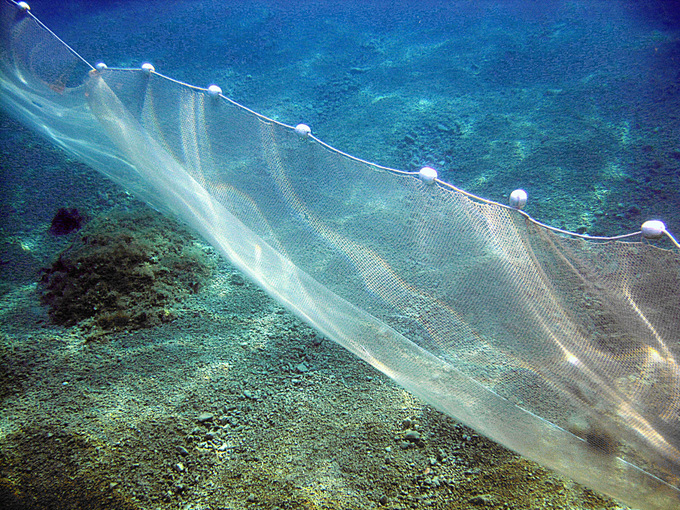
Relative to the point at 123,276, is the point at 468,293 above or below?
below

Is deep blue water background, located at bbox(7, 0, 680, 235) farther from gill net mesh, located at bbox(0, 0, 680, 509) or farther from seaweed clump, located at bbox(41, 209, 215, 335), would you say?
seaweed clump, located at bbox(41, 209, 215, 335)

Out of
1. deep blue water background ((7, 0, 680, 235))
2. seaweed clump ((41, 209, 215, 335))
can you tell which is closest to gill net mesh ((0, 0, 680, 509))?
seaweed clump ((41, 209, 215, 335))

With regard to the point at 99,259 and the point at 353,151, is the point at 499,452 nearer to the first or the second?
the point at 99,259

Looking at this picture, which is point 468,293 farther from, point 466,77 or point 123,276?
point 466,77

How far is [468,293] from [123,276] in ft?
6.65

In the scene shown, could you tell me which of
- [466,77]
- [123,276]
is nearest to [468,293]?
[123,276]

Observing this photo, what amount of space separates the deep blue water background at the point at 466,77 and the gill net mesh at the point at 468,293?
197cm

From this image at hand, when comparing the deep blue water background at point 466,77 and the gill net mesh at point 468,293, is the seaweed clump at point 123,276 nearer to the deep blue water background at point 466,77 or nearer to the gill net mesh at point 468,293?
the gill net mesh at point 468,293

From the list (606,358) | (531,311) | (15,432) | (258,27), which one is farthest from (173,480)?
(258,27)

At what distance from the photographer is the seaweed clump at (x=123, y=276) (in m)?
2.03

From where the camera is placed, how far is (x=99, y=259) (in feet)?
7.27

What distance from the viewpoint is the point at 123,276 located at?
2.18 meters

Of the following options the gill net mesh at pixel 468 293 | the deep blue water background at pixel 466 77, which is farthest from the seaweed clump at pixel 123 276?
the deep blue water background at pixel 466 77

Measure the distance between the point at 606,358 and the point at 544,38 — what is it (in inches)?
240
